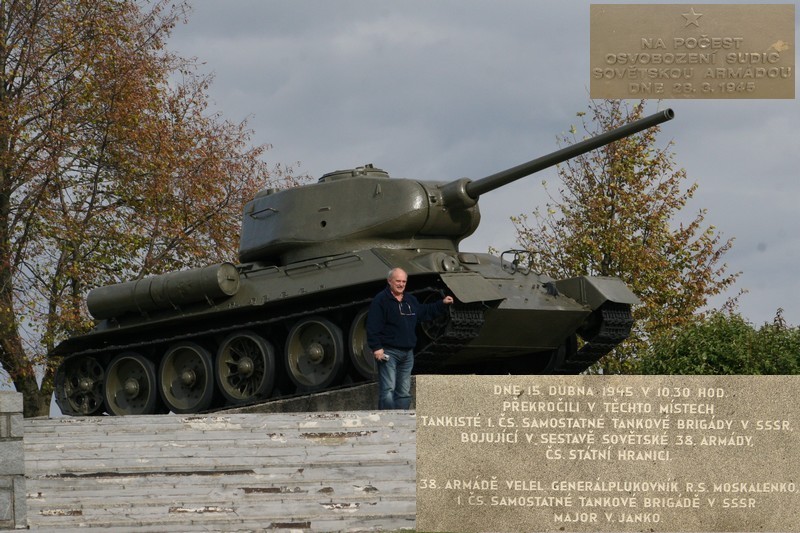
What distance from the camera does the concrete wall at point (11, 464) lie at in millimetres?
11922

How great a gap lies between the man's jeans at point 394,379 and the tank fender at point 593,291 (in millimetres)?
5387

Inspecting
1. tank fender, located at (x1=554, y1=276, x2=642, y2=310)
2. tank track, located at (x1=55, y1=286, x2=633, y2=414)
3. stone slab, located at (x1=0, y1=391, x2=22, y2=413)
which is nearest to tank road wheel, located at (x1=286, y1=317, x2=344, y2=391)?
tank track, located at (x1=55, y1=286, x2=633, y2=414)

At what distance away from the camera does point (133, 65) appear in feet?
89.5

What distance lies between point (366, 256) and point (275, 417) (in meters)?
6.98

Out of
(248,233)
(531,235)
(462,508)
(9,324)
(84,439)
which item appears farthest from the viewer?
(531,235)

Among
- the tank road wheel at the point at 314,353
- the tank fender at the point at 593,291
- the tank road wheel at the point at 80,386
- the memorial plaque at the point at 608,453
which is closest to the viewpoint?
the memorial plaque at the point at 608,453

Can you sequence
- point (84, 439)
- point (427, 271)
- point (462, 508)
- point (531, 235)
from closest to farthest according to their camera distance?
point (462, 508) < point (84, 439) < point (427, 271) < point (531, 235)

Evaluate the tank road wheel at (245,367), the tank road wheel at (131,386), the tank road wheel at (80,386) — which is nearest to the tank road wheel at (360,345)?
the tank road wheel at (245,367)

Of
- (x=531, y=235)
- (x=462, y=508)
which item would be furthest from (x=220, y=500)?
(x=531, y=235)

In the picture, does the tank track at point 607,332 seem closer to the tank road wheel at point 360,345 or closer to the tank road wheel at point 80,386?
the tank road wheel at point 360,345

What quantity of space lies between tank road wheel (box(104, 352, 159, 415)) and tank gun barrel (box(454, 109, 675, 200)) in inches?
235

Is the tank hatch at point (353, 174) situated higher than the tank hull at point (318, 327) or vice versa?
the tank hatch at point (353, 174)

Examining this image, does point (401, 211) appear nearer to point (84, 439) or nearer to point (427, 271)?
point (427, 271)

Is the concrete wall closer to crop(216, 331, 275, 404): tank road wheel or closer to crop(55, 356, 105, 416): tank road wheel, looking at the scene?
crop(216, 331, 275, 404): tank road wheel
